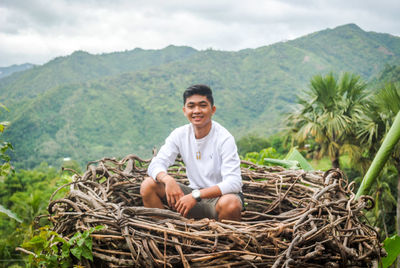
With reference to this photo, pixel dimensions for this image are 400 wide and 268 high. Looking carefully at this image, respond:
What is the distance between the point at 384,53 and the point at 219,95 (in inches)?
2260

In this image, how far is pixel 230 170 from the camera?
2039mm

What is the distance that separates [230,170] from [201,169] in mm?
284

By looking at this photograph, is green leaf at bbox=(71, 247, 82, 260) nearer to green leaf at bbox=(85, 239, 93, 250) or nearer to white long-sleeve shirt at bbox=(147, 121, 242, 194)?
green leaf at bbox=(85, 239, 93, 250)

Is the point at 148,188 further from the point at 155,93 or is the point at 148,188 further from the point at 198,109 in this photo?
the point at 155,93

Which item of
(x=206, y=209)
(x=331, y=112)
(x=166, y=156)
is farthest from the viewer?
(x=331, y=112)

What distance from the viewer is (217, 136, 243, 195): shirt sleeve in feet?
6.50

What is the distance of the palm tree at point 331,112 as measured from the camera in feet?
40.4

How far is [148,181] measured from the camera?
2.14 m

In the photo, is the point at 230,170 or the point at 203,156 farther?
the point at 203,156

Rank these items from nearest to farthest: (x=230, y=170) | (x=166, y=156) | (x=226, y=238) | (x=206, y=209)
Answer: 1. (x=226, y=238)
2. (x=230, y=170)
3. (x=206, y=209)
4. (x=166, y=156)

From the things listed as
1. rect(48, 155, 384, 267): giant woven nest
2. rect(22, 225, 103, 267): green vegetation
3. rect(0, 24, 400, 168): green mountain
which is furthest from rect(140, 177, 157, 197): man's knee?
rect(0, 24, 400, 168): green mountain

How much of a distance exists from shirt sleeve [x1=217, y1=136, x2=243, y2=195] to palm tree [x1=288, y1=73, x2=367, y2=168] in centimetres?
1087

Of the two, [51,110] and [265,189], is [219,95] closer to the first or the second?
[51,110]

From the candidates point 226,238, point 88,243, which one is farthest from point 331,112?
point 88,243
